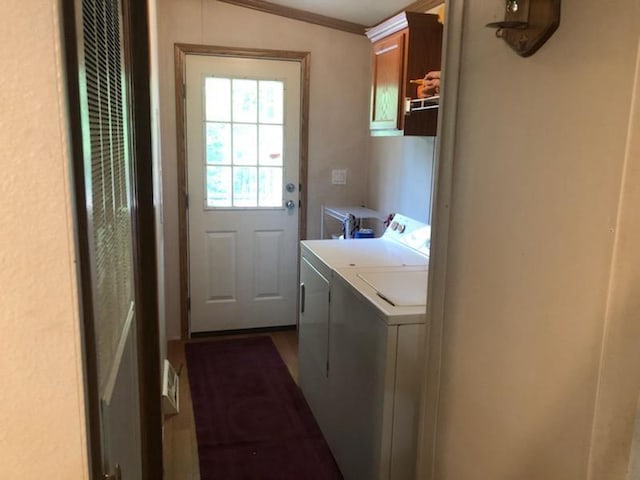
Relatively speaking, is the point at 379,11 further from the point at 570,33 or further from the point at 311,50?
the point at 570,33

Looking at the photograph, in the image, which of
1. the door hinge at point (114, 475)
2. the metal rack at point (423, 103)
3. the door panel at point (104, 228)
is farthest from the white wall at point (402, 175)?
the door hinge at point (114, 475)

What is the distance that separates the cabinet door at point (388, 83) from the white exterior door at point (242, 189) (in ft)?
3.04

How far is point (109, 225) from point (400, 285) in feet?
4.69

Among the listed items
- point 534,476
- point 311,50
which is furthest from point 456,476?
point 311,50

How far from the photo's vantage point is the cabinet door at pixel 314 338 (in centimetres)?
260

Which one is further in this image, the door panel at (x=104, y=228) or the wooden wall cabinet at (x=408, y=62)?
the wooden wall cabinet at (x=408, y=62)

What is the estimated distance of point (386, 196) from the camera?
3.72 meters

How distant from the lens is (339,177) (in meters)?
4.04

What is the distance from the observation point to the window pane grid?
12.3ft

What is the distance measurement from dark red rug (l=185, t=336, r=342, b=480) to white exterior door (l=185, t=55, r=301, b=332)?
385 mm

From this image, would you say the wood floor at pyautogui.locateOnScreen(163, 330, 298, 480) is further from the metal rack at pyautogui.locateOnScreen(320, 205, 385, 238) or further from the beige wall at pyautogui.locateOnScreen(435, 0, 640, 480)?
the beige wall at pyautogui.locateOnScreen(435, 0, 640, 480)

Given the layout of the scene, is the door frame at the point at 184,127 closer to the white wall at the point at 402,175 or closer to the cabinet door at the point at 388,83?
the white wall at the point at 402,175

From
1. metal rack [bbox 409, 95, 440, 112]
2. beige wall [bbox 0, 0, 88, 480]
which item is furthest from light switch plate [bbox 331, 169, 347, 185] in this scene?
beige wall [bbox 0, 0, 88, 480]

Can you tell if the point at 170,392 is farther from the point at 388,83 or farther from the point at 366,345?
the point at 388,83
